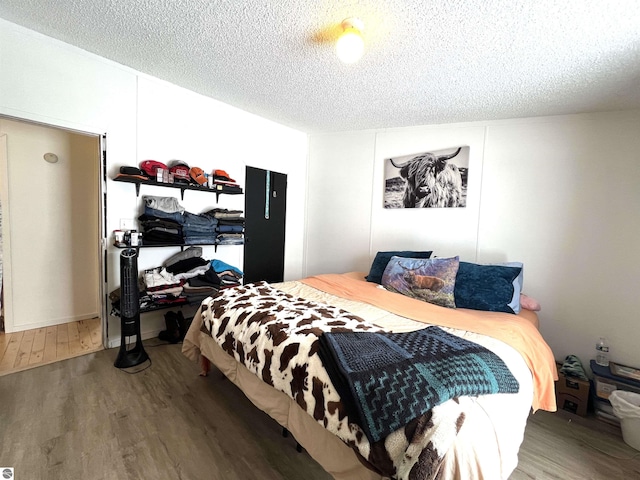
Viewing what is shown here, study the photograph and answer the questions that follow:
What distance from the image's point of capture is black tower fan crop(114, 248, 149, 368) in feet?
6.98

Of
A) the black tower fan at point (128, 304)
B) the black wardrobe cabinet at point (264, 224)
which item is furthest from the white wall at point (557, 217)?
the black tower fan at point (128, 304)

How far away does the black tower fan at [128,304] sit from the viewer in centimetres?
213

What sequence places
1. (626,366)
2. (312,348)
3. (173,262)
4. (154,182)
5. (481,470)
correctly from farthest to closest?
1. (173,262)
2. (154,182)
3. (626,366)
4. (312,348)
5. (481,470)

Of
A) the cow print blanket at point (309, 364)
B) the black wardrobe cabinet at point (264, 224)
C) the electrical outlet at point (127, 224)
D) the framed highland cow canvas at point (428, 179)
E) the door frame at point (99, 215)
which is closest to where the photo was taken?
the cow print blanket at point (309, 364)

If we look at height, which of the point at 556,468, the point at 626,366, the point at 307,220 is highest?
the point at 307,220

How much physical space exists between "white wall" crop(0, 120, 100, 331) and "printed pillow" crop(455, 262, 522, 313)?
13.3 ft

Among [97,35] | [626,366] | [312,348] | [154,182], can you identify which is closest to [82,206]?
[154,182]

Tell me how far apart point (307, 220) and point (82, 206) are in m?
2.81

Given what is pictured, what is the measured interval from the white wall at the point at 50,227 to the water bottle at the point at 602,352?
516 cm

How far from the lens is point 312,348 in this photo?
123 cm

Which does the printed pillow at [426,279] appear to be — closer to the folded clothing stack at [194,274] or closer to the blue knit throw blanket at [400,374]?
the blue knit throw blanket at [400,374]

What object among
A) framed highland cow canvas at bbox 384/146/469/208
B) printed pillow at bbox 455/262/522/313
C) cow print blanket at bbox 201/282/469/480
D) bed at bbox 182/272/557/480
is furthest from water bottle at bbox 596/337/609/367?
cow print blanket at bbox 201/282/469/480

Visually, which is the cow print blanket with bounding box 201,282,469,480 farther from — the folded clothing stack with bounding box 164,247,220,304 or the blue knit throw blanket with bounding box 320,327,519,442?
the folded clothing stack with bounding box 164,247,220,304

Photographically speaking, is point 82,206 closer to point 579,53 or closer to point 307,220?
point 307,220
